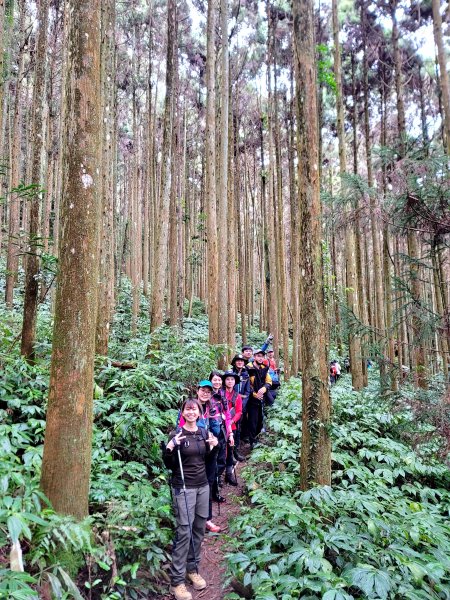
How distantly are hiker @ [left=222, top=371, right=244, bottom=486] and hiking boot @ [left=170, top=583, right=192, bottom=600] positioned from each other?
227 centimetres

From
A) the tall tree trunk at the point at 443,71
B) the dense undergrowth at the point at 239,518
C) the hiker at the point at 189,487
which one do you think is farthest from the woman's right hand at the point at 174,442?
the tall tree trunk at the point at 443,71

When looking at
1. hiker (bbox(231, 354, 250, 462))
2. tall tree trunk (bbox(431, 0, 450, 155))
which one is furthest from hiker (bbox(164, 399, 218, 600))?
tall tree trunk (bbox(431, 0, 450, 155))

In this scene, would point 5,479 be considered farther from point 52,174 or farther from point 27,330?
point 52,174

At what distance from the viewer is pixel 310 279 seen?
408cm

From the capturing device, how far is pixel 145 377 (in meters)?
5.64

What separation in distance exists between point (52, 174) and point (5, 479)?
20547 mm

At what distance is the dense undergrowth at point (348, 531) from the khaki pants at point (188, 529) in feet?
1.24

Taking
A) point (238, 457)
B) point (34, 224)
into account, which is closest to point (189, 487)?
point (238, 457)

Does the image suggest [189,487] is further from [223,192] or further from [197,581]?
[223,192]

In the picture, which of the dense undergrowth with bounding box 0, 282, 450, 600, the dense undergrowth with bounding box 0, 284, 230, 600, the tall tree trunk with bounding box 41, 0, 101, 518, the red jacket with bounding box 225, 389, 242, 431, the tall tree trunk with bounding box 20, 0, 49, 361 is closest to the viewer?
the dense undergrowth with bounding box 0, 284, 230, 600

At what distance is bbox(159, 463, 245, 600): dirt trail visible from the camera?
11.5 feet

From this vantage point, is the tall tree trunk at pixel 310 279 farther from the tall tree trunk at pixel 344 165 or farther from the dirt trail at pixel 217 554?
the tall tree trunk at pixel 344 165

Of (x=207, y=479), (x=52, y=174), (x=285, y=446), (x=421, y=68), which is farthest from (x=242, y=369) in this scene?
(x=52, y=174)

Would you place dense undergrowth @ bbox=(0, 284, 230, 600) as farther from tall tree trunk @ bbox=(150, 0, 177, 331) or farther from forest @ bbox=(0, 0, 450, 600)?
tall tree trunk @ bbox=(150, 0, 177, 331)
